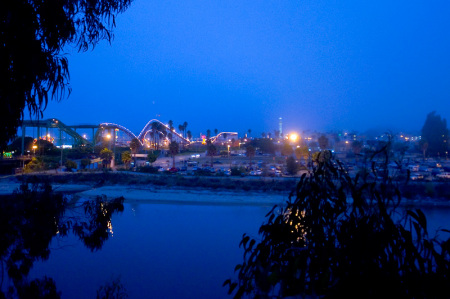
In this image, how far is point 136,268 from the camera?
21.4 ft

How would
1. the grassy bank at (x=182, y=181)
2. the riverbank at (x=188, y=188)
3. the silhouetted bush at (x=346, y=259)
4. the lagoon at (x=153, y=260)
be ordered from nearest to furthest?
the silhouetted bush at (x=346, y=259) < the lagoon at (x=153, y=260) < the riverbank at (x=188, y=188) < the grassy bank at (x=182, y=181)

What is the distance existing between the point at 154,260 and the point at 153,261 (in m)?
0.06

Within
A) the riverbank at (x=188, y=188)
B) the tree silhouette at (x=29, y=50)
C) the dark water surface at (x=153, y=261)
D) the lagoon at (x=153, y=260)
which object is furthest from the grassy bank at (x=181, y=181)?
the tree silhouette at (x=29, y=50)

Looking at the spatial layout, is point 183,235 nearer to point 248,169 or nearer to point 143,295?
point 143,295

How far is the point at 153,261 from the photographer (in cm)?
697

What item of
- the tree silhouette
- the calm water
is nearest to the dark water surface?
the calm water

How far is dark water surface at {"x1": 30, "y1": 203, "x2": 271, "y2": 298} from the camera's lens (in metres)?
5.61

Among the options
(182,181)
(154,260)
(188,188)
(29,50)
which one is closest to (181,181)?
(182,181)

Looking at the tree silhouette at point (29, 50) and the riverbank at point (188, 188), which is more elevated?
the tree silhouette at point (29, 50)

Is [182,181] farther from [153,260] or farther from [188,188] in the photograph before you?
[153,260]

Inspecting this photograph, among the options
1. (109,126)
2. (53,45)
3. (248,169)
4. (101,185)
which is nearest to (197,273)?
(53,45)

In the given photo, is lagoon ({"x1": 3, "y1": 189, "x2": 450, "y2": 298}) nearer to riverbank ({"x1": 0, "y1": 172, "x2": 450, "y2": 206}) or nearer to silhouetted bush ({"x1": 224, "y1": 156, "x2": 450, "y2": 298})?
silhouetted bush ({"x1": 224, "y1": 156, "x2": 450, "y2": 298})

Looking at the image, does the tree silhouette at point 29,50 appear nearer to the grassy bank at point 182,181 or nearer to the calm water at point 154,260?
the calm water at point 154,260

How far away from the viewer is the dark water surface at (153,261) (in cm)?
561
